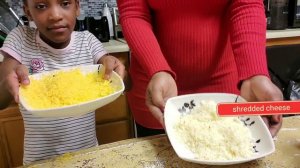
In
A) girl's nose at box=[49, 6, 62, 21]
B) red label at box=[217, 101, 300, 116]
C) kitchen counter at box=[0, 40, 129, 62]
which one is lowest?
kitchen counter at box=[0, 40, 129, 62]

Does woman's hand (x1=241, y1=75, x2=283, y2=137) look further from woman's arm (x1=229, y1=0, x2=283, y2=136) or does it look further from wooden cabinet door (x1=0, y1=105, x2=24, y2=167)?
wooden cabinet door (x1=0, y1=105, x2=24, y2=167)

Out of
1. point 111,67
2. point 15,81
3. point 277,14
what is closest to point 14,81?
point 15,81

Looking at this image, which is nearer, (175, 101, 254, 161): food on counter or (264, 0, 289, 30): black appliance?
(175, 101, 254, 161): food on counter

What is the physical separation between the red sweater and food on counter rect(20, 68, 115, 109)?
0.14m

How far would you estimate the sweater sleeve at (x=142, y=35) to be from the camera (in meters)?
0.77

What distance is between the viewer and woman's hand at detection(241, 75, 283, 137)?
636 mm

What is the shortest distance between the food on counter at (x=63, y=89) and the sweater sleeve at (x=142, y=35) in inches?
4.8

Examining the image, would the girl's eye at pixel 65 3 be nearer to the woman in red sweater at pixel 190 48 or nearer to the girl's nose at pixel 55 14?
the girl's nose at pixel 55 14

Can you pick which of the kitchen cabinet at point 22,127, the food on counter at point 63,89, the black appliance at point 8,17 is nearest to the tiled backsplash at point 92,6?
the black appliance at point 8,17

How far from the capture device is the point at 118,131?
183 centimetres

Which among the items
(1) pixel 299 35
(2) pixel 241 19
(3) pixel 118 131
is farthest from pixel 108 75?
(1) pixel 299 35

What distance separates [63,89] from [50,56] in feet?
1.03

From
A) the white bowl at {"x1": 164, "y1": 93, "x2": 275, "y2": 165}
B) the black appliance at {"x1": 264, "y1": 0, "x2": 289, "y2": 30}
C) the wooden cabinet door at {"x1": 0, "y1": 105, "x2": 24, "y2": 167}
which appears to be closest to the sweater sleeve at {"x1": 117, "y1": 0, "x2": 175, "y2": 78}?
the white bowl at {"x1": 164, "y1": 93, "x2": 275, "y2": 165}

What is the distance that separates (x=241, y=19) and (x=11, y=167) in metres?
1.50
